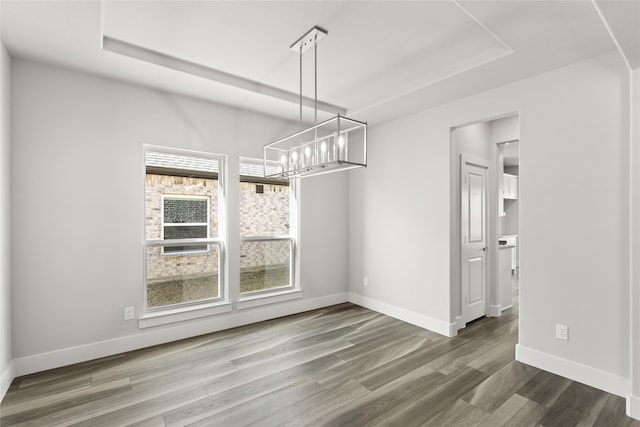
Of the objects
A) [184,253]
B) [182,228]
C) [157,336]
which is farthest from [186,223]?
[157,336]

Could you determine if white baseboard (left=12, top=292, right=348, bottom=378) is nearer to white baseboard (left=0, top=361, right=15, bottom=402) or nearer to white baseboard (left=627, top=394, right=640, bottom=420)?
white baseboard (left=0, top=361, right=15, bottom=402)

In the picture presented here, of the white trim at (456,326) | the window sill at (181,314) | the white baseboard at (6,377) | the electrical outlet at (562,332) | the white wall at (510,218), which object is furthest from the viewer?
the white wall at (510,218)

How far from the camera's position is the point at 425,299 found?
12.9 ft

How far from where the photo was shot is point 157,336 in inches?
132

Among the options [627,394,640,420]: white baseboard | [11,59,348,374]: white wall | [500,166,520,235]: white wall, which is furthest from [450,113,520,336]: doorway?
[500,166,520,235]: white wall

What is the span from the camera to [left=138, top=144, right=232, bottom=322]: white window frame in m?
3.32

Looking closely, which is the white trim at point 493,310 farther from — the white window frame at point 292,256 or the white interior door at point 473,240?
the white window frame at point 292,256

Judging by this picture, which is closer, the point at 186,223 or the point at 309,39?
the point at 309,39

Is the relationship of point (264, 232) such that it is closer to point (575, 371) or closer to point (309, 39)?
point (309, 39)

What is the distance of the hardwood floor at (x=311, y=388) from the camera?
216cm

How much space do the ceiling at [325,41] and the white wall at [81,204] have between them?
0.83ft

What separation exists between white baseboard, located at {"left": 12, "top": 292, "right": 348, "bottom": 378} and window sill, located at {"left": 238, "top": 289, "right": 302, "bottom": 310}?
65mm

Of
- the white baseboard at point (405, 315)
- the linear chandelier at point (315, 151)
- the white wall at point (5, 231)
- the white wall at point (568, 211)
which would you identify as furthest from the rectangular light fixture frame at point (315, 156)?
the white baseboard at point (405, 315)

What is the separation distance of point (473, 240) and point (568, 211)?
1437mm
